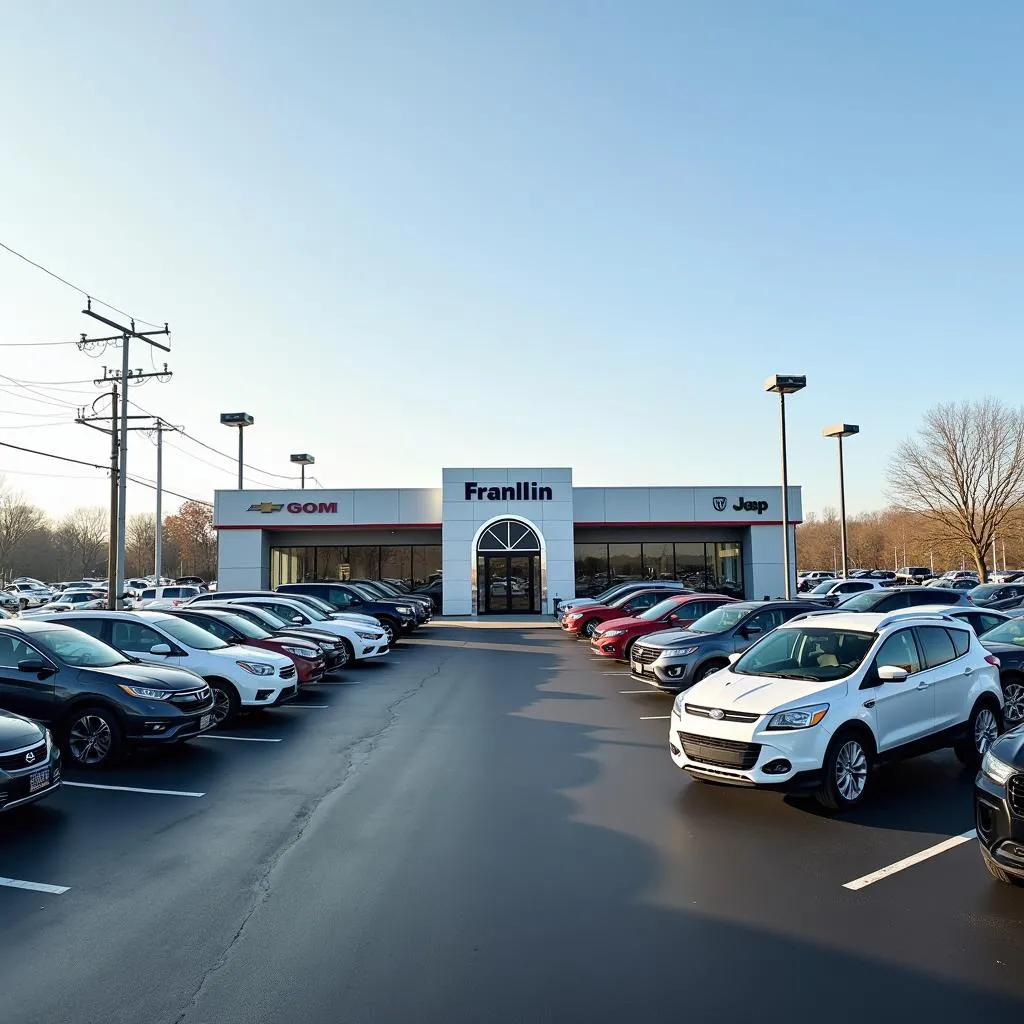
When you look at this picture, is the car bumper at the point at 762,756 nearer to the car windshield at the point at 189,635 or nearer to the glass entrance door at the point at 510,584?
the car windshield at the point at 189,635

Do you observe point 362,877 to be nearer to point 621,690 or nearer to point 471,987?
point 471,987

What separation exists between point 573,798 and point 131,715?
197 inches

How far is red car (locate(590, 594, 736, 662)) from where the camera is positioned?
1806cm

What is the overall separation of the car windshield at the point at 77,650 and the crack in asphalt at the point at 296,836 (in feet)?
10.2

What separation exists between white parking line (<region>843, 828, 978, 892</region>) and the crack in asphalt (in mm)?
3967

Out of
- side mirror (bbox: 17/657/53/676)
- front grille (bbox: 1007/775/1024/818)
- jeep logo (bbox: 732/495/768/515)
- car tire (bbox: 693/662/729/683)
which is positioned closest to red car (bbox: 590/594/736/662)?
car tire (bbox: 693/662/729/683)

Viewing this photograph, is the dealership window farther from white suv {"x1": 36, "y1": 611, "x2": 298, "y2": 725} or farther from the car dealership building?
white suv {"x1": 36, "y1": 611, "x2": 298, "y2": 725}

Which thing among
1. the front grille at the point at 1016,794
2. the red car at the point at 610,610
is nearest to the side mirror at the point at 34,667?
the front grille at the point at 1016,794

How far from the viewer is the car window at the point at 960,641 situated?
913 centimetres

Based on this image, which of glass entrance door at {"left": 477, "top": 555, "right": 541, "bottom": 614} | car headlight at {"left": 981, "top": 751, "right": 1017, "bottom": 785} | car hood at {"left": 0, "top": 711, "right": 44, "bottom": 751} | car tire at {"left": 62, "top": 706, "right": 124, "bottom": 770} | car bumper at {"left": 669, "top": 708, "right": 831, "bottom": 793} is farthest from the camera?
glass entrance door at {"left": 477, "top": 555, "right": 541, "bottom": 614}

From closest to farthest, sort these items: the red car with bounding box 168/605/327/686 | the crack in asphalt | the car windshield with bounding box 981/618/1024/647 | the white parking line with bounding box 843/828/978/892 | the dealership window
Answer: the crack in asphalt, the white parking line with bounding box 843/828/978/892, the car windshield with bounding box 981/618/1024/647, the red car with bounding box 168/605/327/686, the dealership window

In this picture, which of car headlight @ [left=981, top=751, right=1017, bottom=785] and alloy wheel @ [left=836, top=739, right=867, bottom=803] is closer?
car headlight @ [left=981, top=751, right=1017, bottom=785]

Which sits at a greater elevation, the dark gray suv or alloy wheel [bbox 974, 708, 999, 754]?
the dark gray suv

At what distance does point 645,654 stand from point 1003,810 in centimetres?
925
